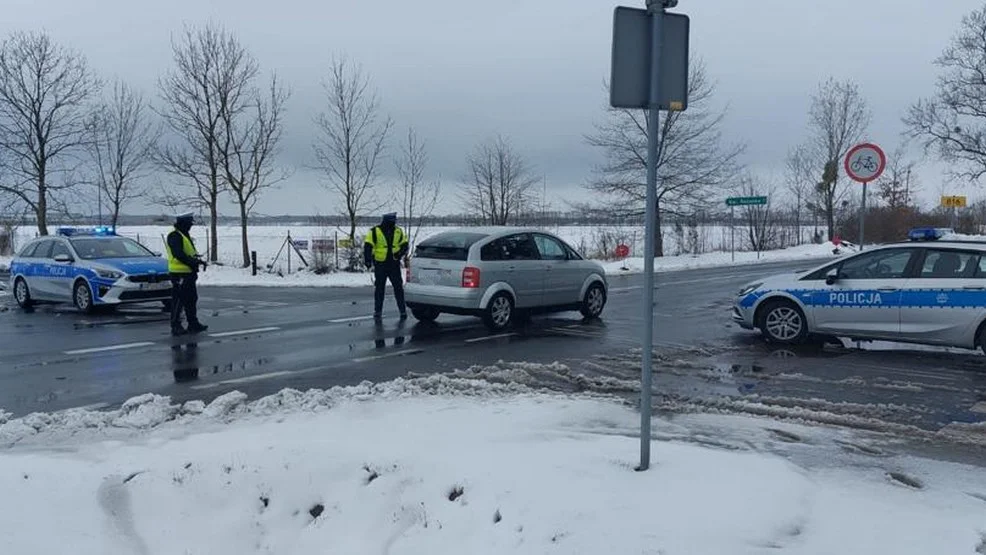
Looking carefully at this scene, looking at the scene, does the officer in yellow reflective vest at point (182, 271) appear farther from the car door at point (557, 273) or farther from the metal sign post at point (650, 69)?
the metal sign post at point (650, 69)

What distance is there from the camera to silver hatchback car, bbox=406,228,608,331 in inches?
520

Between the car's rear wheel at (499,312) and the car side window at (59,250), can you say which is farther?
the car side window at (59,250)

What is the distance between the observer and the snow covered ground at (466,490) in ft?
14.5

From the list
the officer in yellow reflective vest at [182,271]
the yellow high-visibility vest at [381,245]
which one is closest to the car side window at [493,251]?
the yellow high-visibility vest at [381,245]

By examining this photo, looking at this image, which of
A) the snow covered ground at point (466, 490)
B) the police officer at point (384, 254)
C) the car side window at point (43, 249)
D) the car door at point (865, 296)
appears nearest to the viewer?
the snow covered ground at point (466, 490)

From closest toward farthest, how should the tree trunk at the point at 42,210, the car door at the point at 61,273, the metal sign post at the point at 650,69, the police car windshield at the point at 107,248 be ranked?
the metal sign post at the point at 650,69, the car door at the point at 61,273, the police car windshield at the point at 107,248, the tree trunk at the point at 42,210

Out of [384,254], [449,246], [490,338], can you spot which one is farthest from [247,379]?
[384,254]

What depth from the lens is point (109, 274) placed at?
650 inches

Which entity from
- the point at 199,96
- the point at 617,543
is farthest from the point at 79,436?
the point at 199,96

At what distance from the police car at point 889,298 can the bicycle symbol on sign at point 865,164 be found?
4.77 feet

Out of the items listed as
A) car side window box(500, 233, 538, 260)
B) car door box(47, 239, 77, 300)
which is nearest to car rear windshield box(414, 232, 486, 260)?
car side window box(500, 233, 538, 260)

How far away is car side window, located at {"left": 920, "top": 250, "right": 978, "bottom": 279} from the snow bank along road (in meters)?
1.08

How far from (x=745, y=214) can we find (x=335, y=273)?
93.6 feet

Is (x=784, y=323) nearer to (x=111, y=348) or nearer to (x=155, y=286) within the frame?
(x=111, y=348)
